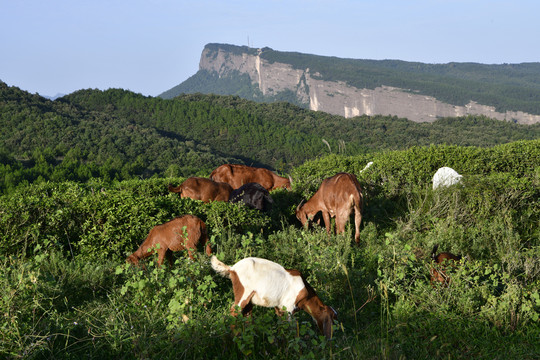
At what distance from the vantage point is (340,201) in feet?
27.3

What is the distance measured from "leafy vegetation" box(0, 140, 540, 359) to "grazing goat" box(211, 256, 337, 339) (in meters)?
0.20

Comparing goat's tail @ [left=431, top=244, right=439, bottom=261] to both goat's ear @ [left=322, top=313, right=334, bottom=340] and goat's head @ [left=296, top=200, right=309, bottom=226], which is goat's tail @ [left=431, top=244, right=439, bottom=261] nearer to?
goat's ear @ [left=322, top=313, right=334, bottom=340]

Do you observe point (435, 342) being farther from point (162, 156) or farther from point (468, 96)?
point (468, 96)

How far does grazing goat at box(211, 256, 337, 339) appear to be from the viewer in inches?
166

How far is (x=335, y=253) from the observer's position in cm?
604

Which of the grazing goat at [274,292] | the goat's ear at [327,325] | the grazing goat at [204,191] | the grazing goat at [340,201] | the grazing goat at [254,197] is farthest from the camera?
the grazing goat at [204,191]

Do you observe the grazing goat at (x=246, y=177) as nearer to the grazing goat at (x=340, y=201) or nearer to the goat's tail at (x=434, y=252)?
the grazing goat at (x=340, y=201)

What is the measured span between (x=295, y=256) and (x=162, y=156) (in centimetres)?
4289

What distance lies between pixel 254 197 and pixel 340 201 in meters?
1.72

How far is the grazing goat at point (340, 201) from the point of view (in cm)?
815

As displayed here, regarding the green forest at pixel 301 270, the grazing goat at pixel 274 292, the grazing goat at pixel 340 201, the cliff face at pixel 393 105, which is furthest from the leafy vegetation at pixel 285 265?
the cliff face at pixel 393 105

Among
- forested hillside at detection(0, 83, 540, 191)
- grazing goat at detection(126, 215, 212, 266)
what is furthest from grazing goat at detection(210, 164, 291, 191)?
forested hillside at detection(0, 83, 540, 191)

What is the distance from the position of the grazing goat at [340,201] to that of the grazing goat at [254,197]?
91 centimetres

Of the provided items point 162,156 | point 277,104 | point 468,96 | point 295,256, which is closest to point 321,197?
point 295,256
